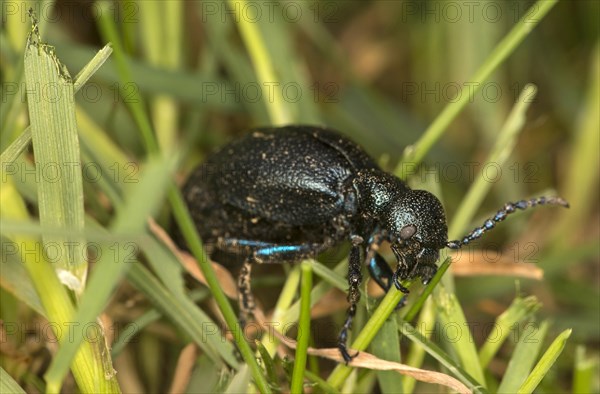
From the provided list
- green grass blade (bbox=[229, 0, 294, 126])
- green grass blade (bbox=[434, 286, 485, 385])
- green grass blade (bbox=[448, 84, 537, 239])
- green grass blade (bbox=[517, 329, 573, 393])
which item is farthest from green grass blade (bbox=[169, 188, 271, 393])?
green grass blade (bbox=[229, 0, 294, 126])

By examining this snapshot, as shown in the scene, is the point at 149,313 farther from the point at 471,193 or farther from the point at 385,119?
the point at 385,119

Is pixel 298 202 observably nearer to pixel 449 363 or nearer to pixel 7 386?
pixel 449 363

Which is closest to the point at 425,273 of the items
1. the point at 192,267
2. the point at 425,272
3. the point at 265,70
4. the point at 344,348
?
the point at 425,272

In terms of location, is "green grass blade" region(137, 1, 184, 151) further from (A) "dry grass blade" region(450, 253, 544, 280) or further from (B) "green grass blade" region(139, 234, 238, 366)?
(A) "dry grass blade" region(450, 253, 544, 280)

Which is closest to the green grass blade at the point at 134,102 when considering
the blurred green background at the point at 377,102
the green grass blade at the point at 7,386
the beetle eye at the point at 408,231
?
the blurred green background at the point at 377,102

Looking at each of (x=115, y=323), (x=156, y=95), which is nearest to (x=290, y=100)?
(x=156, y=95)

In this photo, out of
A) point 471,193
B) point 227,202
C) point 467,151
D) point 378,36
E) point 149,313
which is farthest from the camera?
point 378,36
